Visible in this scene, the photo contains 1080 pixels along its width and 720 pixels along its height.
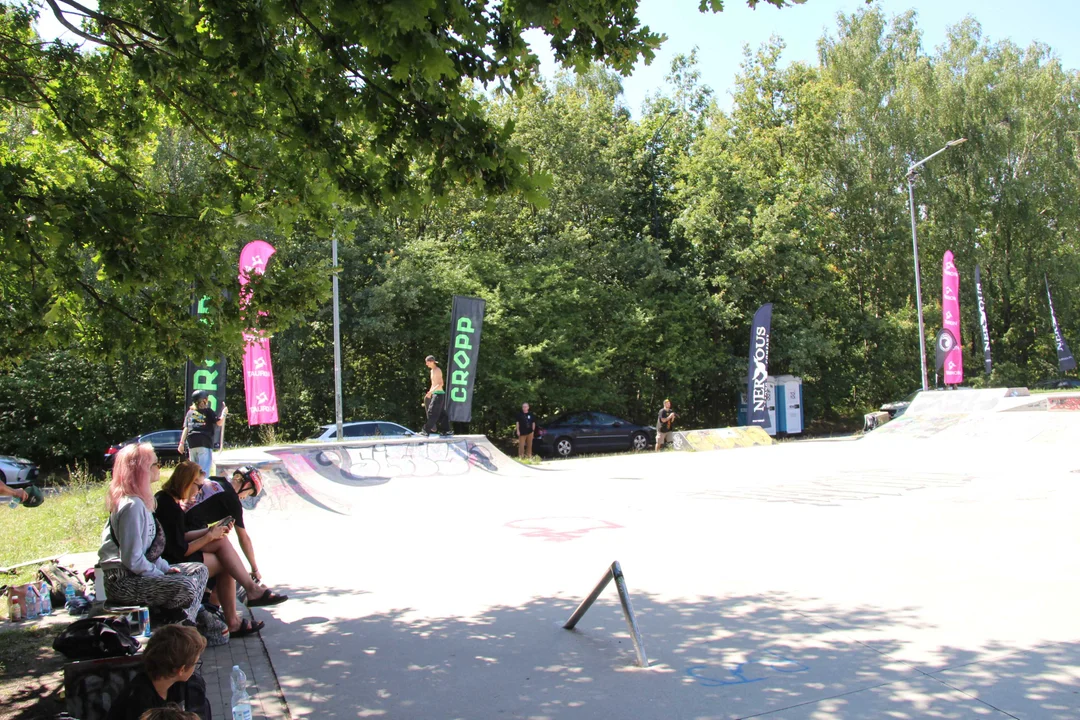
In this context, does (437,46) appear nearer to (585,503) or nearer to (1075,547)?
(1075,547)

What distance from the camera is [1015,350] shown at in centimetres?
4169

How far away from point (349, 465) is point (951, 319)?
22.6m

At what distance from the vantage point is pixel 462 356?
680 inches

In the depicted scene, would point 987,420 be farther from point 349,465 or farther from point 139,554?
point 139,554

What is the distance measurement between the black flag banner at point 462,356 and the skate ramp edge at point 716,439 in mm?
8908

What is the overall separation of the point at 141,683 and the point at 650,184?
3178 cm

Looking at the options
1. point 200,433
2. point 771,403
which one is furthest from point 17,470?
point 771,403

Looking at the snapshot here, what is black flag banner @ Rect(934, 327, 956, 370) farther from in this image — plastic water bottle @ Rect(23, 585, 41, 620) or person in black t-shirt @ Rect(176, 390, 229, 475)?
plastic water bottle @ Rect(23, 585, 41, 620)

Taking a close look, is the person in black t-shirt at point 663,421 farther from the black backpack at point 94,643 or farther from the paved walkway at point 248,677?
the black backpack at point 94,643

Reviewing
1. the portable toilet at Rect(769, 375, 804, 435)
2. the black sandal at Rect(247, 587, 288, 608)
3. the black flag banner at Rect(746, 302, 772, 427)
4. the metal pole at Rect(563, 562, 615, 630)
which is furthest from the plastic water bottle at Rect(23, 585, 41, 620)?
the portable toilet at Rect(769, 375, 804, 435)

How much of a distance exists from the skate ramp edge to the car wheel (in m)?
3.24

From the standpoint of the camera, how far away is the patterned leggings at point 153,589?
473 cm

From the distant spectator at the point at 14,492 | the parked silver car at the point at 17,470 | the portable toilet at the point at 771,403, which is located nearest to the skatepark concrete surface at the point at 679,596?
the distant spectator at the point at 14,492

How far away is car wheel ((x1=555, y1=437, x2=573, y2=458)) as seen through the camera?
24.9m
